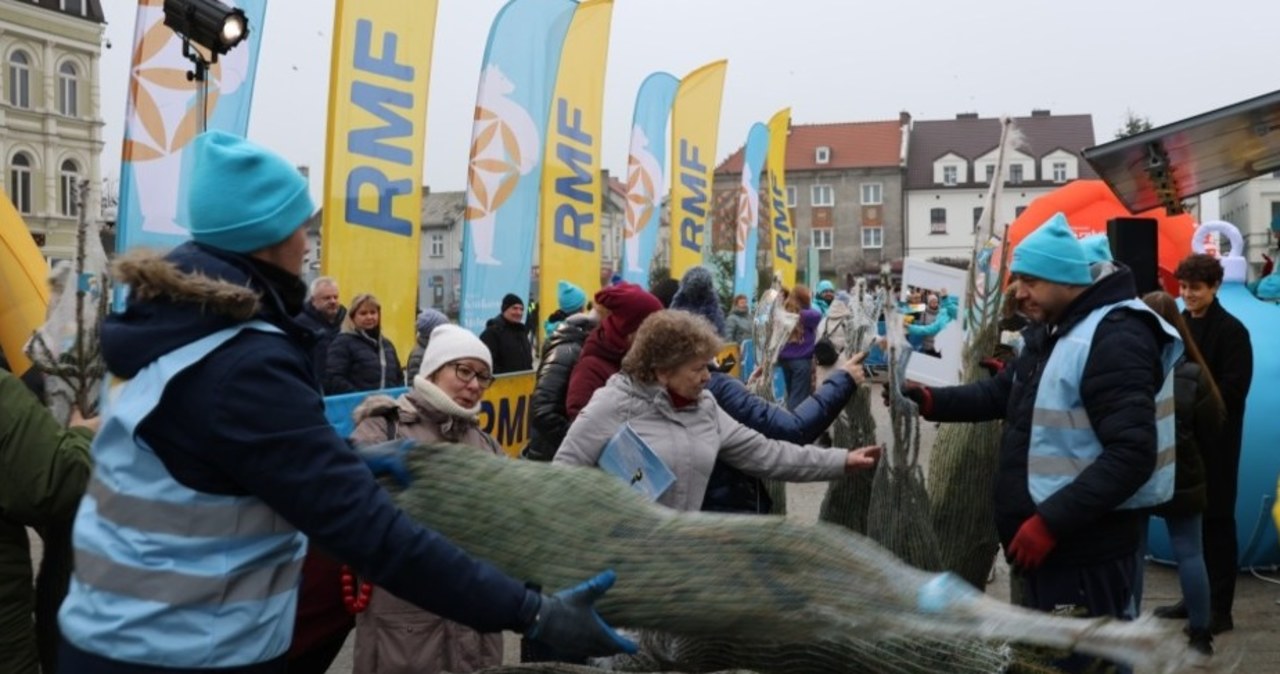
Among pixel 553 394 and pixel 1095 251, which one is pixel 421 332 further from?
pixel 1095 251

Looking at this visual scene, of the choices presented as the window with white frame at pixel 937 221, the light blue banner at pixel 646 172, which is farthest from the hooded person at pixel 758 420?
the window with white frame at pixel 937 221

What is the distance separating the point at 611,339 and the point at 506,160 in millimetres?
7156

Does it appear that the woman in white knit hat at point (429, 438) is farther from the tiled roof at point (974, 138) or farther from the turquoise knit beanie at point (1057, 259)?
the tiled roof at point (974, 138)

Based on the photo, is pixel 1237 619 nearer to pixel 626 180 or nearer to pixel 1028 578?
pixel 1028 578

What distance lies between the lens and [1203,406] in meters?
5.28

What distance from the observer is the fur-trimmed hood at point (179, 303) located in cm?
204

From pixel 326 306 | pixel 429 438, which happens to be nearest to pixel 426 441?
pixel 429 438

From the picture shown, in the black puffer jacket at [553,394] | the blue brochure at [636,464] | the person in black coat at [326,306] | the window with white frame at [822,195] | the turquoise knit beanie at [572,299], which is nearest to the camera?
the blue brochure at [636,464]

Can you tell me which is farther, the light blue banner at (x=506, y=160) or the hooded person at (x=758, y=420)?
the light blue banner at (x=506, y=160)

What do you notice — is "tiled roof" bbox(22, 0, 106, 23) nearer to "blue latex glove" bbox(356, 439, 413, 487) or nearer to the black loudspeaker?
the black loudspeaker

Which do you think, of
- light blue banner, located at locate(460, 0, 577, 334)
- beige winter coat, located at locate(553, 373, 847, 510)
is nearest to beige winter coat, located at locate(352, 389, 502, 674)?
beige winter coat, located at locate(553, 373, 847, 510)

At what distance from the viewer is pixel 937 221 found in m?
76.1

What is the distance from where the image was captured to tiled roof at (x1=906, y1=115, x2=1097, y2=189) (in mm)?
73188

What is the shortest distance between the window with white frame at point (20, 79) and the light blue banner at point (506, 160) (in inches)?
1334
